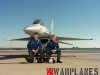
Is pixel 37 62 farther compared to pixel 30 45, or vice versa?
pixel 37 62

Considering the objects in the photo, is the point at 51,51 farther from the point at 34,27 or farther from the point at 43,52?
the point at 34,27

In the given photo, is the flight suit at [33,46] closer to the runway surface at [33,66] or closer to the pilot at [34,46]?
the pilot at [34,46]

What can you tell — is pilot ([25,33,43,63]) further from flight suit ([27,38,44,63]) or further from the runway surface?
the runway surface

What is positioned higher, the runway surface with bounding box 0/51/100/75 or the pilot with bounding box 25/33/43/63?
the pilot with bounding box 25/33/43/63

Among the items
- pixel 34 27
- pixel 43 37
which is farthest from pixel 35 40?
pixel 43 37

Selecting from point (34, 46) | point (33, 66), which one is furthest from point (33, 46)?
point (33, 66)

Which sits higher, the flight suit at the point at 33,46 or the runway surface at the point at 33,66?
the flight suit at the point at 33,46

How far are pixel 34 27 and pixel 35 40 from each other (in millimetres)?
9224

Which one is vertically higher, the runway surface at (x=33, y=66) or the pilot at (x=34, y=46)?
the pilot at (x=34, y=46)

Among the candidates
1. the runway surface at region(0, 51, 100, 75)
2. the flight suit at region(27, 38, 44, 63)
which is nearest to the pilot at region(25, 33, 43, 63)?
the flight suit at region(27, 38, 44, 63)

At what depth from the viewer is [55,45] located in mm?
11172

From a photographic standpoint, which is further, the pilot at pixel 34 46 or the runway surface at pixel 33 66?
the pilot at pixel 34 46

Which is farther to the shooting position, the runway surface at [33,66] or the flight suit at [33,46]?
Result: the flight suit at [33,46]

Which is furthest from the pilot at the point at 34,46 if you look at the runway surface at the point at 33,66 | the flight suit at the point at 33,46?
the runway surface at the point at 33,66
